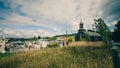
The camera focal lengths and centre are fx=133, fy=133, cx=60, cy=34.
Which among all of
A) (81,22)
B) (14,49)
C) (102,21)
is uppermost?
(81,22)

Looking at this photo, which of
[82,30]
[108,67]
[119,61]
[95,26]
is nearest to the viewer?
[119,61]

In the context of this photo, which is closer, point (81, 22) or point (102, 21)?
point (102, 21)

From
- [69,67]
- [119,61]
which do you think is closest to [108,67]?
[69,67]

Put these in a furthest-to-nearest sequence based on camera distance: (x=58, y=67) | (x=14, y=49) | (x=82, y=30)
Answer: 1. (x=82, y=30)
2. (x=14, y=49)
3. (x=58, y=67)

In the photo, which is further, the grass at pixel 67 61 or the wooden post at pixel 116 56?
the grass at pixel 67 61

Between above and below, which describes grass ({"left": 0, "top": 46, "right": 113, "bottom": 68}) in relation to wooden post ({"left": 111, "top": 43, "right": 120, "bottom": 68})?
below

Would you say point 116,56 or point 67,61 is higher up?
point 116,56

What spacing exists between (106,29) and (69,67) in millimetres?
21638

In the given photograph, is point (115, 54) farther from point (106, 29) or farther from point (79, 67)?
point (106, 29)

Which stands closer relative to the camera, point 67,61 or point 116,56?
point 116,56

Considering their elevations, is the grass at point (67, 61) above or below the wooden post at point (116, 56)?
below

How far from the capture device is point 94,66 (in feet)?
16.4

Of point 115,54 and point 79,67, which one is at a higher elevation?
point 115,54

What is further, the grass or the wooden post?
the grass
